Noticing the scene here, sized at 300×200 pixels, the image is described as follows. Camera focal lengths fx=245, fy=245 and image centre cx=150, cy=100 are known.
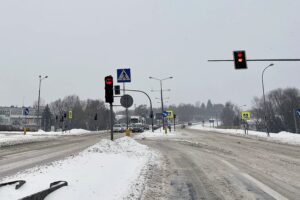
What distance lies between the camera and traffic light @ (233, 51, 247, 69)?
17.6 m

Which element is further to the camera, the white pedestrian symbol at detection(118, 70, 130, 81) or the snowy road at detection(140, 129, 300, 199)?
the white pedestrian symbol at detection(118, 70, 130, 81)

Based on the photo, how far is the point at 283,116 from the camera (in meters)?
81.4

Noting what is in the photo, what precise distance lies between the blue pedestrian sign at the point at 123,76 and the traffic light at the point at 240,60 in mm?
8396

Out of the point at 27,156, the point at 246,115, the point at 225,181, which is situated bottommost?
the point at 225,181

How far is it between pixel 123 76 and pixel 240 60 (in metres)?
9.00

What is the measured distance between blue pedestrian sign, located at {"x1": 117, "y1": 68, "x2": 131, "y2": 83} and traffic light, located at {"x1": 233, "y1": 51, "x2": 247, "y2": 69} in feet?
27.5

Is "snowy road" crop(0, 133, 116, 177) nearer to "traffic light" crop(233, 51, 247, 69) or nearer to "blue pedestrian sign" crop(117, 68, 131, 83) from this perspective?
"blue pedestrian sign" crop(117, 68, 131, 83)

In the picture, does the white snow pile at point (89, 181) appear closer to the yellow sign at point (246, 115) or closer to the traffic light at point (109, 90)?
the traffic light at point (109, 90)

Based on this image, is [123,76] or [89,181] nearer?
[89,181]

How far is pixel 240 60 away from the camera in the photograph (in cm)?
1766

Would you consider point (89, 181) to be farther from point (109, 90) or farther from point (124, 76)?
point (124, 76)

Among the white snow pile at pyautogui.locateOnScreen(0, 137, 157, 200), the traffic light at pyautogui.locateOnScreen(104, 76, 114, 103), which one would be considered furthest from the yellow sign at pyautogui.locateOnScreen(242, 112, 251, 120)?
the white snow pile at pyautogui.locateOnScreen(0, 137, 157, 200)

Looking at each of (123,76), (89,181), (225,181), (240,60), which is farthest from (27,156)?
(240,60)

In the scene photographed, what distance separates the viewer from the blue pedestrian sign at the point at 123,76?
13738mm
